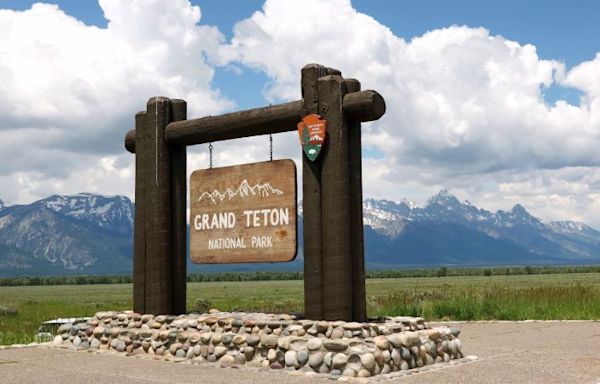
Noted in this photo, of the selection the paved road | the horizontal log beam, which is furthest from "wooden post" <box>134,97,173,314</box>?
the paved road

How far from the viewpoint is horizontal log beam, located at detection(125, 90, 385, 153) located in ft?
35.0

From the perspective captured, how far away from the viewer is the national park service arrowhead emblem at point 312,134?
10875 millimetres

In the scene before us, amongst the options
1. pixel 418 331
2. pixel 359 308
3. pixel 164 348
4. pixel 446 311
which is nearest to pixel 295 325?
pixel 359 308

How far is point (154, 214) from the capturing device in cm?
1324

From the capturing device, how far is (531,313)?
17875 mm

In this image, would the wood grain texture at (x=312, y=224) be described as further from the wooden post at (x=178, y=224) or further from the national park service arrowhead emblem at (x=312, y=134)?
the wooden post at (x=178, y=224)

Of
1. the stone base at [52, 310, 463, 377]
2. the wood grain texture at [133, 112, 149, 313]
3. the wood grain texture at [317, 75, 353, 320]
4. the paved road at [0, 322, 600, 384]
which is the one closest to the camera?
the paved road at [0, 322, 600, 384]

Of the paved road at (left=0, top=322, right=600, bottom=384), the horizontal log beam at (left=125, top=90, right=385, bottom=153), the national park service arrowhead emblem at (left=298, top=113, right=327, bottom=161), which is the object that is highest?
the horizontal log beam at (left=125, top=90, right=385, bottom=153)

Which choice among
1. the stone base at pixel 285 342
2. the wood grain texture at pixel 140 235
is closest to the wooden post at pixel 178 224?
the stone base at pixel 285 342

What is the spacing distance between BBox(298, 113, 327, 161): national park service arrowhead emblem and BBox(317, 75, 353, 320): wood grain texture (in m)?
0.11

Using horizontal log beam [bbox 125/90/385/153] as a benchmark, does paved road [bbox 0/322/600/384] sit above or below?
below

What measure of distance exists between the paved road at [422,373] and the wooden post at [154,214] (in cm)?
151

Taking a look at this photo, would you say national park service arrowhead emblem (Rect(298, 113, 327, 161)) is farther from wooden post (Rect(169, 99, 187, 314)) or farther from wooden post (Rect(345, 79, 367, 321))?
wooden post (Rect(169, 99, 187, 314))

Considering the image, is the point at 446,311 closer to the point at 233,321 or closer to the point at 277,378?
the point at 233,321
